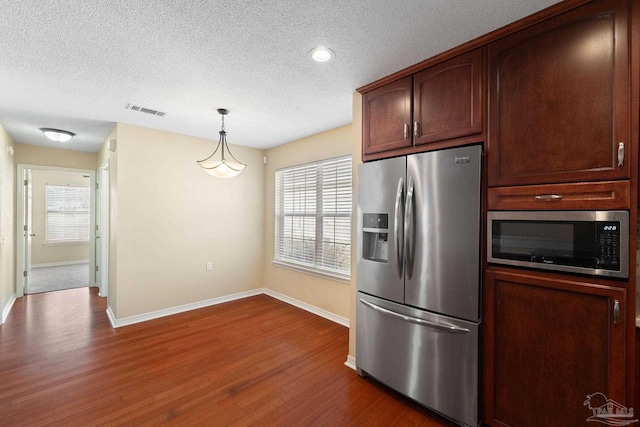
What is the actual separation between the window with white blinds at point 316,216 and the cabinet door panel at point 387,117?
3.81ft

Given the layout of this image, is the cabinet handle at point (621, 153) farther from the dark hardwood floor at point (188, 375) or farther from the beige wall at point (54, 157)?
the beige wall at point (54, 157)

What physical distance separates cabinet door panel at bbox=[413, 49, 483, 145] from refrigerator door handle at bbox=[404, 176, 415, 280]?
391 mm

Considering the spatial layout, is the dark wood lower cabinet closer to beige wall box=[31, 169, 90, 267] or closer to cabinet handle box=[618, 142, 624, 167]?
cabinet handle box=[618, 142, 624, 167]

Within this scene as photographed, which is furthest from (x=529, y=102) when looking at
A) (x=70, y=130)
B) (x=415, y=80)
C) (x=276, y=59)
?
(x=70, y=130)

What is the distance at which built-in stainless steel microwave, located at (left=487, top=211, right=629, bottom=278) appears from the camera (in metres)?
1.33

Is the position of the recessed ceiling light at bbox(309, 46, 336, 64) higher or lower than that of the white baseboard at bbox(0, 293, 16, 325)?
higher

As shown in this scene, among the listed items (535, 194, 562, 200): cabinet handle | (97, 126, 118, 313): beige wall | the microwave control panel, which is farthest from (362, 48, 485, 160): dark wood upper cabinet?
(97, 126, 118, 313): beige wall

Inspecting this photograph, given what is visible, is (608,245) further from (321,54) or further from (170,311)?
(170,311)

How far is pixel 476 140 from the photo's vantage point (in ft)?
5.84

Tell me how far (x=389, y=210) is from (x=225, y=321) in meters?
2.68

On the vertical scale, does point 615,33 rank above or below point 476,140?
above

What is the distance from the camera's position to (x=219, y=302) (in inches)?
171

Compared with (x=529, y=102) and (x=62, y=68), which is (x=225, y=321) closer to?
(x=62, y=68)

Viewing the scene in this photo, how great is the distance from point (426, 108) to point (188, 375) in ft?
9.57
